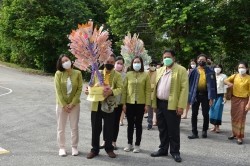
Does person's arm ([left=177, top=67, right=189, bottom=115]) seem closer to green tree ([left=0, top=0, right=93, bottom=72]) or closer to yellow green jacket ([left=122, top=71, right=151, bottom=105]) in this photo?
yellow green jacket ([left=122, top=71, right=151, bottom=105])

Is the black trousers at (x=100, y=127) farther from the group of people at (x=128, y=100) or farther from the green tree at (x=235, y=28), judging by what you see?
the green tree at (x=235, y=28)

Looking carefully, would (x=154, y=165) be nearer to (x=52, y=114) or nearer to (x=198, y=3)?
(x=52, y=114)

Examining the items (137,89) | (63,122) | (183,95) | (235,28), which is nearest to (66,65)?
(63,122)

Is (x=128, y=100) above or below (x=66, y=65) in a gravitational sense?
below

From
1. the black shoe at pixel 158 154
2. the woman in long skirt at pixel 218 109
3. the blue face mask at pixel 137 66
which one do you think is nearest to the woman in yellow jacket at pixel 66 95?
the blue face mask at pixel 137 66

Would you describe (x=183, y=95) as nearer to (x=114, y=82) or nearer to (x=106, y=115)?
(x=114, y=82)

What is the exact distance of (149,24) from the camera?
21.4 meters

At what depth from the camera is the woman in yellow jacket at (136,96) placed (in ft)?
21.3

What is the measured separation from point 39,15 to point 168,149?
22692 mm

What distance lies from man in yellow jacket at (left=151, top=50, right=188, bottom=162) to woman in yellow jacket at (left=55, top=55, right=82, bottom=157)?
1.52 metres

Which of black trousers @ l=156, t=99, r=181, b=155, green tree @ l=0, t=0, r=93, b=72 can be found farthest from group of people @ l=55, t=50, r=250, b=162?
green tree @ l=0, t=0, r=93, b=72

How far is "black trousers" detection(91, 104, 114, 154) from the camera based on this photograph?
6215mm

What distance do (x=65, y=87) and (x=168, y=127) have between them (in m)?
2.08

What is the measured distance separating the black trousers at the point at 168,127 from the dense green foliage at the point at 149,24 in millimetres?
12747
